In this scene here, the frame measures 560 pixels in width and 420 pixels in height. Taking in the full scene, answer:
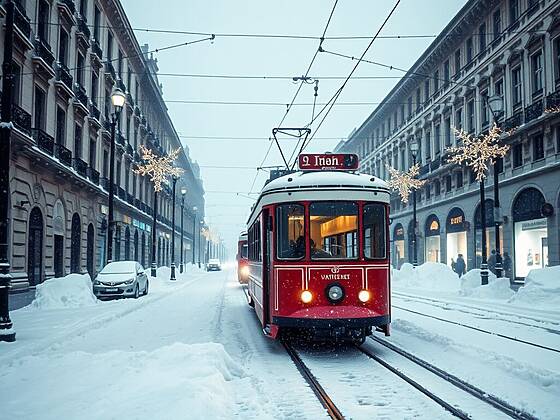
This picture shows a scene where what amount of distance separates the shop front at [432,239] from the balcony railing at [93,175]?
24.7 meters

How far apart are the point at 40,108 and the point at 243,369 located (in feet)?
58.5

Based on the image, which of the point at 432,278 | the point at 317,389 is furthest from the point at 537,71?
the point at 317,389

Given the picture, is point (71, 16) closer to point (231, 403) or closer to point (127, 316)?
point (127, 316)

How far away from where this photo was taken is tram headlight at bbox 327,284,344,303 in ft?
28.6

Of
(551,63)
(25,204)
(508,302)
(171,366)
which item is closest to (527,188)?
(551,63)

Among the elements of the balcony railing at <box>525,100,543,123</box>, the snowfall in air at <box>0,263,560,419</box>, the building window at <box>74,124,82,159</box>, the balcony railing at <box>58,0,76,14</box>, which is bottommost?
the snowfall in air at <box>0,263,560,419</box>

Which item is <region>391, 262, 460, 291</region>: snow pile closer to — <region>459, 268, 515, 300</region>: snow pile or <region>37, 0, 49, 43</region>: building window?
<region>459, 268, 515, 300</region>: snow pile

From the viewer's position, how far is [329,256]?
8.95m

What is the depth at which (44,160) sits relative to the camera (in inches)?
798

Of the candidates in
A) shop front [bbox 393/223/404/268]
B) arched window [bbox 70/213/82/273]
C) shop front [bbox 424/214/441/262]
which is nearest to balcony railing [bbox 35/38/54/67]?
arched window [bbox 70/213/82/273]

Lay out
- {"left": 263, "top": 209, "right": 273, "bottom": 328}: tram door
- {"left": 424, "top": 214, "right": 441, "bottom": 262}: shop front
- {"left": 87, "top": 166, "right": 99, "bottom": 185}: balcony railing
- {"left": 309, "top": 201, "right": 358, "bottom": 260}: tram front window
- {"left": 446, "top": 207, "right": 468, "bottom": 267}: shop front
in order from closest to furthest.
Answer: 1. {"left": 309, "top": 201, "right": 358, "bottom": 260}: tram front window
2. {"left": 263, "top": 209, "right": 273, "bottom": 328}: tram door
3. {"left": 87, "top": 166, "right": 99, "bottom": 185}: balcony railing
4. {"left": 446, "top": 207, "right": 468, "bottom": 267}: shop front
5. {"left": 424, "top": 214, "right": 441, "bottom": 262}: shop front

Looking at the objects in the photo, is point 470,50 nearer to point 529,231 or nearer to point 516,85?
point 516,85

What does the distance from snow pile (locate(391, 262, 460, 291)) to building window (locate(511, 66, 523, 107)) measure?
10004 mm

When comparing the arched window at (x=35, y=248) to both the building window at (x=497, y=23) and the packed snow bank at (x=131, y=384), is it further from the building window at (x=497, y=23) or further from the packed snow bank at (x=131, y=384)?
the building window at (x=497, y=23)
